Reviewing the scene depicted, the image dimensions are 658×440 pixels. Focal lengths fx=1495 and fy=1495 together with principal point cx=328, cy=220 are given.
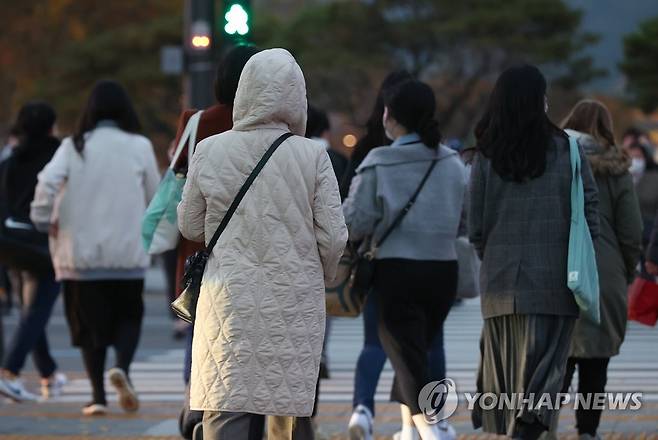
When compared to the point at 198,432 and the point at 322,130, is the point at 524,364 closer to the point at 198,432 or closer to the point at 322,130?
Result: the point at 198,432

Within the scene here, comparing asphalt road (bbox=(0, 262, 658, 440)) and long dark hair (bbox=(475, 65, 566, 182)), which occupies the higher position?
long dark hair (bbox=(475, 65, 566, 182))

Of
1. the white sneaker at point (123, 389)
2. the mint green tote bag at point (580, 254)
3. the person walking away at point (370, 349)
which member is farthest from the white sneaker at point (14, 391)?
the mint green tote bag at point (580, 254)

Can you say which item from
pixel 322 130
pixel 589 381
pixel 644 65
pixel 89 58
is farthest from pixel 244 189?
pixel 89 58

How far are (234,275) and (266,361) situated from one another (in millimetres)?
318

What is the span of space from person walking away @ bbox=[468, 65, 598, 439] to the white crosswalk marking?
287cm

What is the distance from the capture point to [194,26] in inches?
575

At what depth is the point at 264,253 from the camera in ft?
17.0

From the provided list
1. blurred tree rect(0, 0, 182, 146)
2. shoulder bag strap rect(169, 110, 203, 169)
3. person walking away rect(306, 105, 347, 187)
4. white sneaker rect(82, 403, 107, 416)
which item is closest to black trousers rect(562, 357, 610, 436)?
person walking away rect(306, 105, 347, 187)

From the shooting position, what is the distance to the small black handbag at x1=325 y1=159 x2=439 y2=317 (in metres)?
7.16

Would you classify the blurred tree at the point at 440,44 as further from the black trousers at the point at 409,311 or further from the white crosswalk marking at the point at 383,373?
the black trousers at the point at 409,311

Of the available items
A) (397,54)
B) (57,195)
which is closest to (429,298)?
(57,195)

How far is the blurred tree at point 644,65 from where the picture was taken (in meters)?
36.7

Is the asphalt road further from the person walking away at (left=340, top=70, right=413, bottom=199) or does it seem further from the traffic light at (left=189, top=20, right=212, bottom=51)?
the traffic light at (left=189, top=20, right=212, bottom=51)

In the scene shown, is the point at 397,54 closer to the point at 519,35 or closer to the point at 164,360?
Result: the point at 519,35
